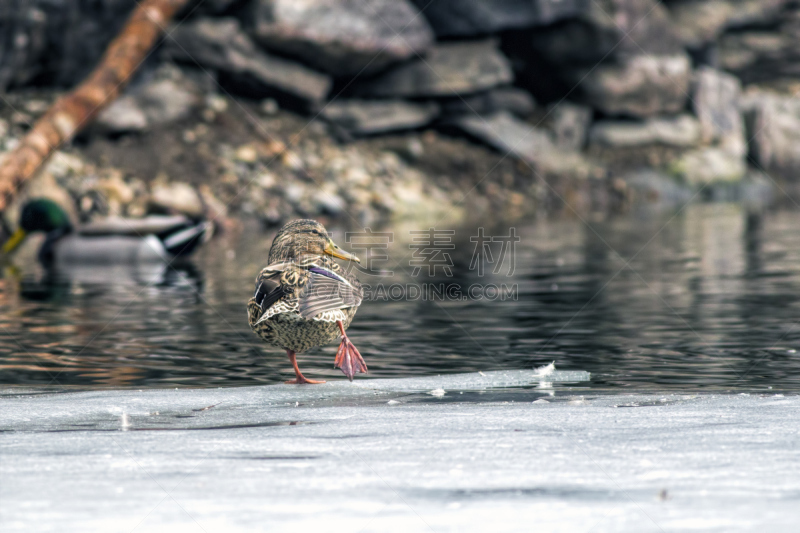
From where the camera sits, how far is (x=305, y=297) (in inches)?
183

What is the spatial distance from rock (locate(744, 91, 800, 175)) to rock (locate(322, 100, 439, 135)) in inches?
364

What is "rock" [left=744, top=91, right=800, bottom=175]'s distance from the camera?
25672mm

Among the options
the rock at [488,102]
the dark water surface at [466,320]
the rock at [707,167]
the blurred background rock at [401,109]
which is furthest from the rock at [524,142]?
the dark water surface at [466,320]

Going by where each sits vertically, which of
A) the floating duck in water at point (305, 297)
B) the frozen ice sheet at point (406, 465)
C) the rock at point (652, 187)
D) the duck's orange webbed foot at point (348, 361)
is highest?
the rock at point (652, 187)

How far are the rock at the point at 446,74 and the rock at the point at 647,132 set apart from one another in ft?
10.8

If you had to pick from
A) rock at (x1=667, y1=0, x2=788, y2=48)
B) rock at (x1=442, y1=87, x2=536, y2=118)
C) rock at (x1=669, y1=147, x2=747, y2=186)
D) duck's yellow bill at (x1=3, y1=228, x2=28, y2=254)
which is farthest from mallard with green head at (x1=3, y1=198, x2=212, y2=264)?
rock at (x1=667, y1=0, x2=788, y2=48)

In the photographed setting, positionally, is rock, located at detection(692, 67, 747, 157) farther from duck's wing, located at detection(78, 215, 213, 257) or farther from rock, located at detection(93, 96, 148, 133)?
duck's wing, located at detection(78, 215, 213, 257)

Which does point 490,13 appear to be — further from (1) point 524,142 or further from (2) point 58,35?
(2) point 58,35

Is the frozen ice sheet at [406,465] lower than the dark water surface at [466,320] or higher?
lower

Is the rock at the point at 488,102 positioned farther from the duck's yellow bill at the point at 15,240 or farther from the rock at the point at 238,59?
the duck's yellow bill at the point at 15,240

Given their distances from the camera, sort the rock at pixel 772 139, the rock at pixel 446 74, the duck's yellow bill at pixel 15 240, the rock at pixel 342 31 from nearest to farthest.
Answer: the duck's yellow bill at pixel 15 240 < the rock at pixel 342 31 < the rock at pixel 446 74 < the rock at pixel 772 139

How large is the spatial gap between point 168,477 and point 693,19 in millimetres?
22999

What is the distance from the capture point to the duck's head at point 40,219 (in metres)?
12.0

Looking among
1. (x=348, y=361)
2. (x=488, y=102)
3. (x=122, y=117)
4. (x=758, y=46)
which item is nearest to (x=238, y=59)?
(x=122, y=117)
